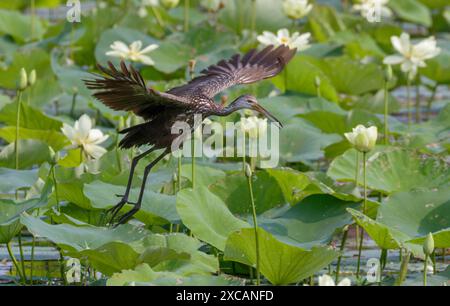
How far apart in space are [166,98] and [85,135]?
A: 2.82 ft

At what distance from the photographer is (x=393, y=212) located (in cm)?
449

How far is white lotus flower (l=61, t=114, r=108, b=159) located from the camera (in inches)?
204

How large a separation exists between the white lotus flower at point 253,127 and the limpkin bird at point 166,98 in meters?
0.19

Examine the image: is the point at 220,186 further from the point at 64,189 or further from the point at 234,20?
the point at 234,20

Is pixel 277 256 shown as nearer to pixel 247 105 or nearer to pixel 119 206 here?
pixel 119 206

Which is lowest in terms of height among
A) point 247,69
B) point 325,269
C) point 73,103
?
point 325,269

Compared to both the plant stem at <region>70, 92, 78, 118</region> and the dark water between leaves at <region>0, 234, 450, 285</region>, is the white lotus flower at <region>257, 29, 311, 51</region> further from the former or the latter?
the dark water between leaves at <region>0, 234, 450, 285</region>

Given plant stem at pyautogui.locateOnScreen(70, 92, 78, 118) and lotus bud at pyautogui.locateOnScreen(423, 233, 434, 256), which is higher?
plant stem at pyautogui.locateOnScreen(70, 92, 78, 118)

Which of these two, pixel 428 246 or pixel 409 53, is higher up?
pixel 409 53

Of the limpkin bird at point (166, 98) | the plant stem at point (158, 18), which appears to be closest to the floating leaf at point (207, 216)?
the limpkin bird at point (166, 98)

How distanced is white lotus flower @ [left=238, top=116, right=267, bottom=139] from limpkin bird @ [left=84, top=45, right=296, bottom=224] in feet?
0.63

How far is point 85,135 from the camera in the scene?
17.1 ft

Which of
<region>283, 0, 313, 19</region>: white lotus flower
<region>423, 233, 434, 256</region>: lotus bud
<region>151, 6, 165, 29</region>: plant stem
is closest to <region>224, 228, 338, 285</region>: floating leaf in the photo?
<region>423, 233, 434, 256</region>: lotus bud

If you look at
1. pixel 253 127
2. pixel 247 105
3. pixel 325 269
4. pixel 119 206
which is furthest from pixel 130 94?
pixel 325 269
